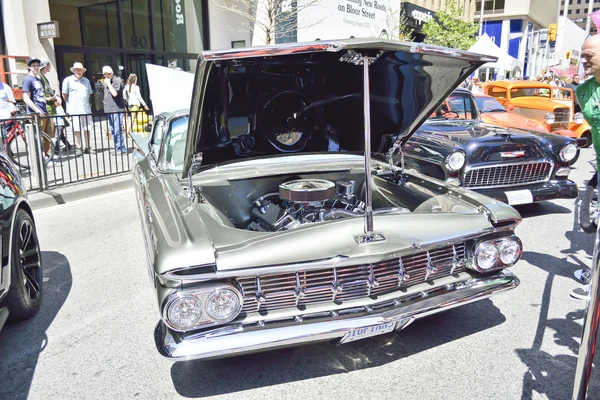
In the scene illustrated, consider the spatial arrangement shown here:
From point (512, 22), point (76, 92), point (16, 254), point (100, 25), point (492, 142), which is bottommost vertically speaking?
point (16, 254)

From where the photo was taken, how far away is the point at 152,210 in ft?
9.85

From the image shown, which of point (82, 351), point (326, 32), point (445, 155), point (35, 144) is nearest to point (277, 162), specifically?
point (82, 351)

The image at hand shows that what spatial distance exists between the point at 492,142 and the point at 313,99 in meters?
2.93

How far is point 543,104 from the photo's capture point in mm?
11297

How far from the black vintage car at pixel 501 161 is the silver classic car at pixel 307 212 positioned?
1.82 meters

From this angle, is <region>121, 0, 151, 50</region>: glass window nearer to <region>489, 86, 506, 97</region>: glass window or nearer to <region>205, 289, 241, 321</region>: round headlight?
<region>489, 86, 506, 97</region>: glass window

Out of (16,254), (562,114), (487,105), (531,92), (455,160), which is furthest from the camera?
(531,92)

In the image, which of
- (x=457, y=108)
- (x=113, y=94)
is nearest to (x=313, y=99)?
(x=457, y=108)

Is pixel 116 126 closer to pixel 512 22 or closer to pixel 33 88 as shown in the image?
pixel 33 88

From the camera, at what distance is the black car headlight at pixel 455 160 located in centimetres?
559

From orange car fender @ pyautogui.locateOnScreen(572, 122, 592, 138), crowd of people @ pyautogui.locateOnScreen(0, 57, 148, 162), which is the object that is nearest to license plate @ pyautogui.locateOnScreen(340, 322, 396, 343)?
crowd of people @ pyautogui.locateOnScreen(0, 57, 148, 162)

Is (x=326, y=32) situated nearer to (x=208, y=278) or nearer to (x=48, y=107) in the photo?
(x=48, y=107)

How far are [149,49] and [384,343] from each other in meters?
15.0

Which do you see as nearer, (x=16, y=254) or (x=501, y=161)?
(x=16, y=254)
